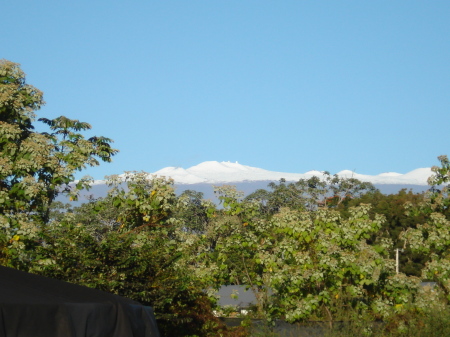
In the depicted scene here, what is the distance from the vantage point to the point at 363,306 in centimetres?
1520

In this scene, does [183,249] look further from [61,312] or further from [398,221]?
[398,221]

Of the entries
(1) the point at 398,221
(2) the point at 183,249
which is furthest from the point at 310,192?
(2) the point at 183,249

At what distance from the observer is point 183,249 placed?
14.3 meters

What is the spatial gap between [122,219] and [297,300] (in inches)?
175

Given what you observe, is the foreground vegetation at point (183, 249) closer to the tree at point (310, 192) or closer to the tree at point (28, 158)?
the tree at point (28, 158)

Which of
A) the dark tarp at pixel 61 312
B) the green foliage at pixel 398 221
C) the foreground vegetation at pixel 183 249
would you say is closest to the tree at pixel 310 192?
the green foliage at pixel 398 221

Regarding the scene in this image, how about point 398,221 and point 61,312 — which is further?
point 398,221

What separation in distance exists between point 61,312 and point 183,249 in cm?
853

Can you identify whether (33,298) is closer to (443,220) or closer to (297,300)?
(297,300)

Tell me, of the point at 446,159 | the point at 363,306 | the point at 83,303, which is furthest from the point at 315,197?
the point at 83,303

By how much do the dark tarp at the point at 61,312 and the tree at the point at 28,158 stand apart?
539 cm

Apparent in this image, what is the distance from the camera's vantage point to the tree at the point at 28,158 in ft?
41.0

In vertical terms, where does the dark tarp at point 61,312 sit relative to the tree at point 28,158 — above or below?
below

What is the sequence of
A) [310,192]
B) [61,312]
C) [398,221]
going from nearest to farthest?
1. [61,312]
2. [398,221]
3. [310,192]
